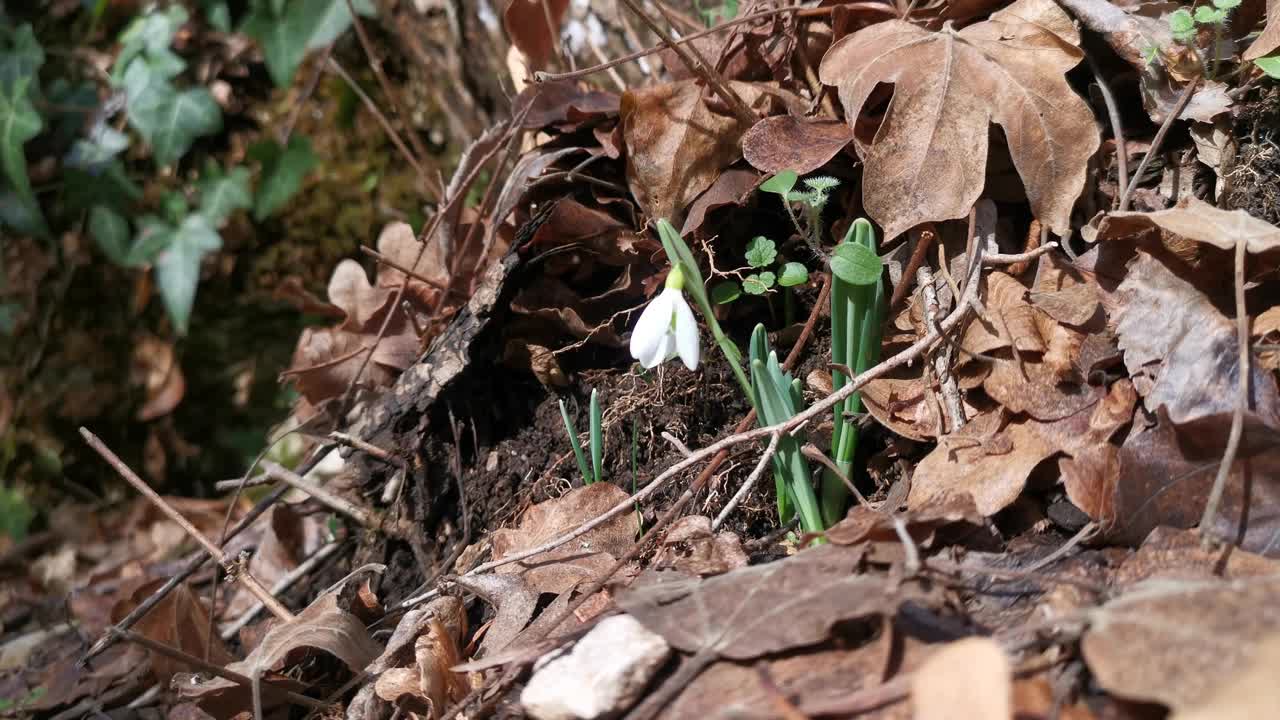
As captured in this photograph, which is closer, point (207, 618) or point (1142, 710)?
point (1142, 710)

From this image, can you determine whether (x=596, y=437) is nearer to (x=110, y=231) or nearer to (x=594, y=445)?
(x=594, y=445)

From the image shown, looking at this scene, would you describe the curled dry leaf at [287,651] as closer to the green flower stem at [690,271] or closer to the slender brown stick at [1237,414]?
the green flower stem at [690,271]

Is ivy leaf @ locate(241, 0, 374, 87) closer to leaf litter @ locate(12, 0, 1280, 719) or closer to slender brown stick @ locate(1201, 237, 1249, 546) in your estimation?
leaf litter @ locate(12, 0, 1280, 719)

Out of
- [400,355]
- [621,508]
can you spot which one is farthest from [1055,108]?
[400,355]

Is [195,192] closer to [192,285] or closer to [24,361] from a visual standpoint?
[192,285]

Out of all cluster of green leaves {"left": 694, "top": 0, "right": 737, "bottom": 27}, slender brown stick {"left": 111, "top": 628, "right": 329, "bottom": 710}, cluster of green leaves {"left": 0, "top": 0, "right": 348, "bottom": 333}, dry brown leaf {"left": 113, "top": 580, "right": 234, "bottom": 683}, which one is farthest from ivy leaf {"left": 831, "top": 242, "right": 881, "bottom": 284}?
cluster of green leaves {"left": 0, "top": 0, "right": 348, "bottom": 333}

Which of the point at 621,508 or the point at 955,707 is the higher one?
the point at 955,707
